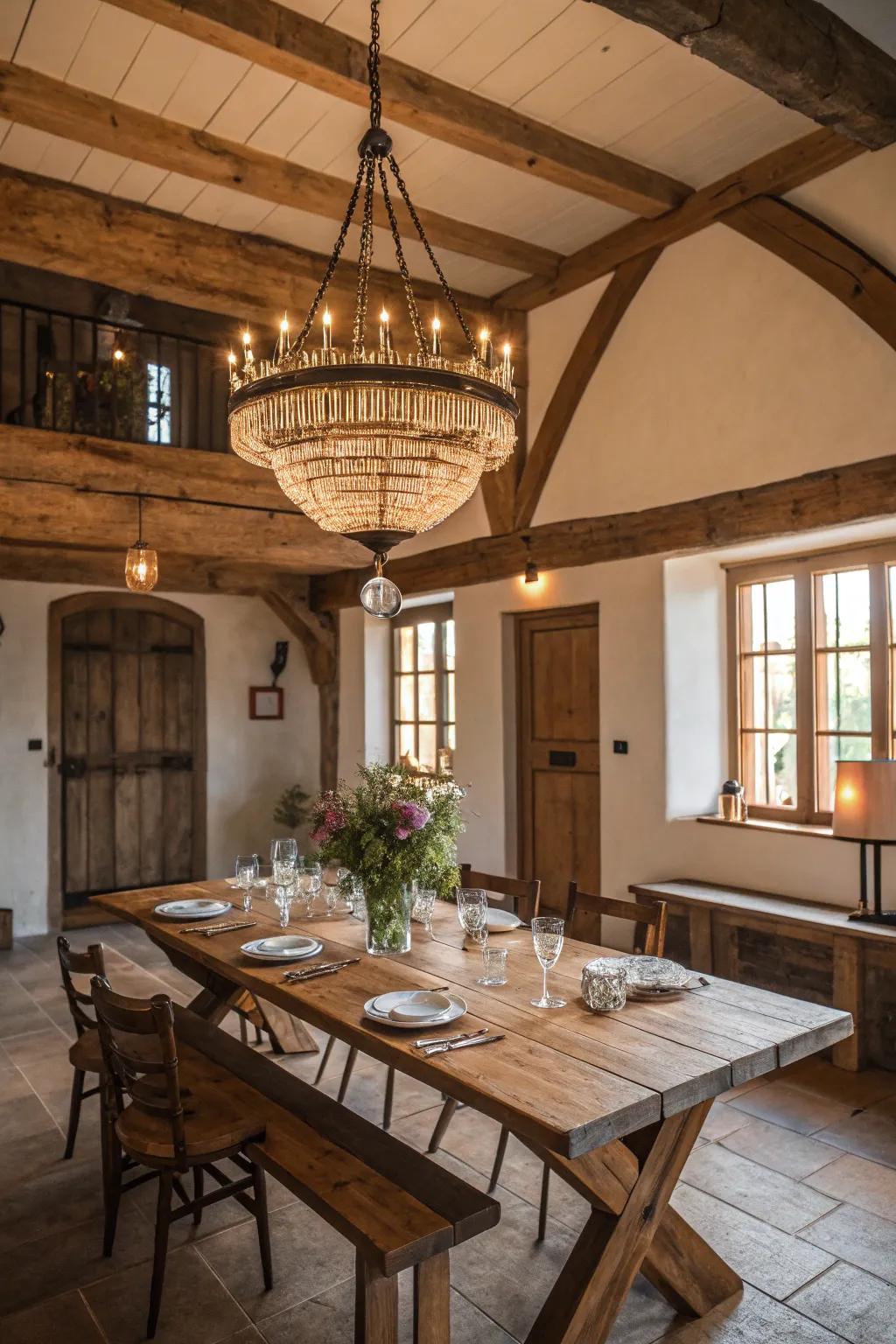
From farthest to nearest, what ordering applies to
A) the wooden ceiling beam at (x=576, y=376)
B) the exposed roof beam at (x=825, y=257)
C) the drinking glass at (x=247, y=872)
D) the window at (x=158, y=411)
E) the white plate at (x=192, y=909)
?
the window at (x=158, y=411) → the wooden ceiling beam at (x=576, y=376) → the exposed roof beam at (x=825, y=257) → the drinking glass at (x=247, y=872) → the white plate at (x=192, y=909)

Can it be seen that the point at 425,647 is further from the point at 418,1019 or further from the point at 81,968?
the point at 418,1019

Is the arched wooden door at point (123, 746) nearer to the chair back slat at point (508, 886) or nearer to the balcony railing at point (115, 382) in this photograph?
the balcony railing at point (115, 382)

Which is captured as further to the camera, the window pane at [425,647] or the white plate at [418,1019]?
the window pane at [425,647]

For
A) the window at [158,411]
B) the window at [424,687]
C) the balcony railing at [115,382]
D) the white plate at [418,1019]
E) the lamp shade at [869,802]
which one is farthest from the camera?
the window at [158,411]

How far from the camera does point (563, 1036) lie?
2131 mm

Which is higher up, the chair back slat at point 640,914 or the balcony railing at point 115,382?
the balcony railing at point 115,382

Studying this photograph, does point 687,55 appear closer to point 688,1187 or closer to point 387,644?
point 688,1187

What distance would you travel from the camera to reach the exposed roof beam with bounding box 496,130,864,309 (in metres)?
4.01

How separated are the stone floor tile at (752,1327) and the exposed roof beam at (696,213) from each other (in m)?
4.16

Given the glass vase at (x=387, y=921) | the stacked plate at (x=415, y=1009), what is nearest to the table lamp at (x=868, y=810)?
the glass vase at (x=387, y=921)

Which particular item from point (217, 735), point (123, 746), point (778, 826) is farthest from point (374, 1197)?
point (217, 735)

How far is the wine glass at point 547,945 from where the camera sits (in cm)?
236

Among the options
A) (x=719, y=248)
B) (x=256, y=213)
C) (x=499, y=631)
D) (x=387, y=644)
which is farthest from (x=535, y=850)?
(x=256, y=213)

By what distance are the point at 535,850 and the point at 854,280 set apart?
356 centimetres
